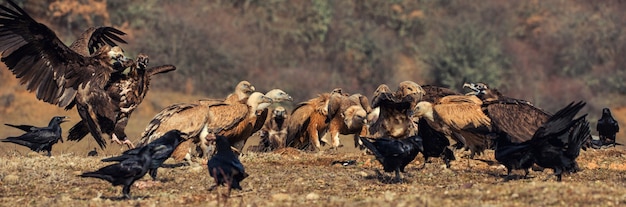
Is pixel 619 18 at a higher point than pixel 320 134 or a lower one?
higher

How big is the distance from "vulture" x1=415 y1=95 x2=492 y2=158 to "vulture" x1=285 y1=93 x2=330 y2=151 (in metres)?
3.86

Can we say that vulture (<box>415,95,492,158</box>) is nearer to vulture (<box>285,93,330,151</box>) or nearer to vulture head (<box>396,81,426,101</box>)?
vulture head (<box>396,81,426,101</box>)

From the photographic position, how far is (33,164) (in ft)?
41.7

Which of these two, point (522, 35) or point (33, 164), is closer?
point (33, 164)

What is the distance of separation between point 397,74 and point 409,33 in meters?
5.56

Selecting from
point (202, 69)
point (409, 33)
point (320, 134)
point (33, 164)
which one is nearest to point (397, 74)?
point (409, 33)

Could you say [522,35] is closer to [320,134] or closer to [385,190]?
[320,134]

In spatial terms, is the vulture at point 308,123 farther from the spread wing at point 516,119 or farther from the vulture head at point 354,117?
the spread wing at point 516,119

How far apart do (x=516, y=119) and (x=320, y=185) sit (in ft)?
9.58

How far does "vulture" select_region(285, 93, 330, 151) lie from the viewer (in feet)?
56.5

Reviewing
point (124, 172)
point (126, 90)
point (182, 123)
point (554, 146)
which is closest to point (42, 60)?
point (126, 90)

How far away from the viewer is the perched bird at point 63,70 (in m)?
13.4

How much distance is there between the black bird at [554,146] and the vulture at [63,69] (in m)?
5.44

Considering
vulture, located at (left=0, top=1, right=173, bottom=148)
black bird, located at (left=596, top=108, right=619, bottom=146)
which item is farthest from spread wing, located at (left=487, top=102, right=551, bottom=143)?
black bird, located at (left=596, top=108, right=619, bottom=146)
